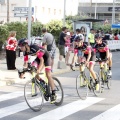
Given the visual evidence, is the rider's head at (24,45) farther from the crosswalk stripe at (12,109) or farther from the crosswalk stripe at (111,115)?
the crosswalk stripe at (111,115)

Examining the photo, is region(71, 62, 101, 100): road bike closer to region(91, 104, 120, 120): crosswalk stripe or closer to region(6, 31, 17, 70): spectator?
region(91, 104, 120, 120): crosswalk stripe

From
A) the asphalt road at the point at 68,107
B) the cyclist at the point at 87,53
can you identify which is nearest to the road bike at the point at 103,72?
the asphalt road at the point at 68,107

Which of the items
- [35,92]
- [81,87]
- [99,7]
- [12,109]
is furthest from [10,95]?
[99,7]

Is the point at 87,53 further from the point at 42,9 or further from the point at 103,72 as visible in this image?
the point at 42,9

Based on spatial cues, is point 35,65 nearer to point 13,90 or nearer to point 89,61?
point 89,61

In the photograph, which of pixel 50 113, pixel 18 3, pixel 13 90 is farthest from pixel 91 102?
pixel 18 3

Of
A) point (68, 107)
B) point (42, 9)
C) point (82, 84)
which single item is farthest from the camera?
point (42, 9)

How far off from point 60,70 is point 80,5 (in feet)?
259

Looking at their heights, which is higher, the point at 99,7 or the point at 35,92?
the point at 99,7

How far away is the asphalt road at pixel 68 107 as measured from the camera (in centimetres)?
1023

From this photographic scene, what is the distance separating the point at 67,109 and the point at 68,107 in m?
0.29

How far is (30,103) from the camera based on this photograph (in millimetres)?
10797

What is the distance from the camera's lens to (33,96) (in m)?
10.9

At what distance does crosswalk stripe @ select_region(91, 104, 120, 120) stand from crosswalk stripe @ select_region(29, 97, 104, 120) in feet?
2.27
